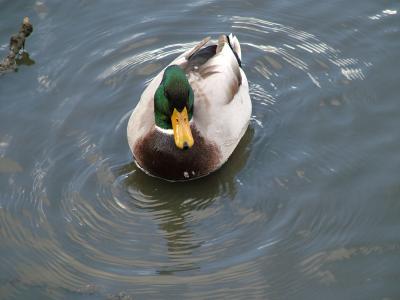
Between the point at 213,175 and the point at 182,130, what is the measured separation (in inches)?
25.9

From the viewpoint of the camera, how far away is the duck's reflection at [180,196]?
6.88m

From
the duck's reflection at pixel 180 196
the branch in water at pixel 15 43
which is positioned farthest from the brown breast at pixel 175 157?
the branch in water at pixel 15 43

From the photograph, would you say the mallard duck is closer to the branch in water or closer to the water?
the water

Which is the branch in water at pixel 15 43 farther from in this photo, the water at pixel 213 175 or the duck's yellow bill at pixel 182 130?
the duck's yellow bill at pixel 182 130

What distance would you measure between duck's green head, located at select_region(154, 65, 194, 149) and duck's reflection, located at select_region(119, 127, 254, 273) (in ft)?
1.56

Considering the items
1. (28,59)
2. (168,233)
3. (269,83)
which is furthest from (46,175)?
(269,83)

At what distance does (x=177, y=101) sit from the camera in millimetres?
7023

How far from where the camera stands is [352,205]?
6926 mm

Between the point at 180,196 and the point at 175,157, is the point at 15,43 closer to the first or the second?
the point at 175,157

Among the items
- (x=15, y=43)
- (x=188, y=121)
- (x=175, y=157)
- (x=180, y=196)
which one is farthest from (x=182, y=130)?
(x=15, y=43)

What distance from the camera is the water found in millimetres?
6422

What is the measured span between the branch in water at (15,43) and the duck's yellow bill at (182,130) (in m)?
2.26

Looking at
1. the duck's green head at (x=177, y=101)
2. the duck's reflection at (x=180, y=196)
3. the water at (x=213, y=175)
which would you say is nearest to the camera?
the water at (x=213, y=175)

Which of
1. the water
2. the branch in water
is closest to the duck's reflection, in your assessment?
the water
